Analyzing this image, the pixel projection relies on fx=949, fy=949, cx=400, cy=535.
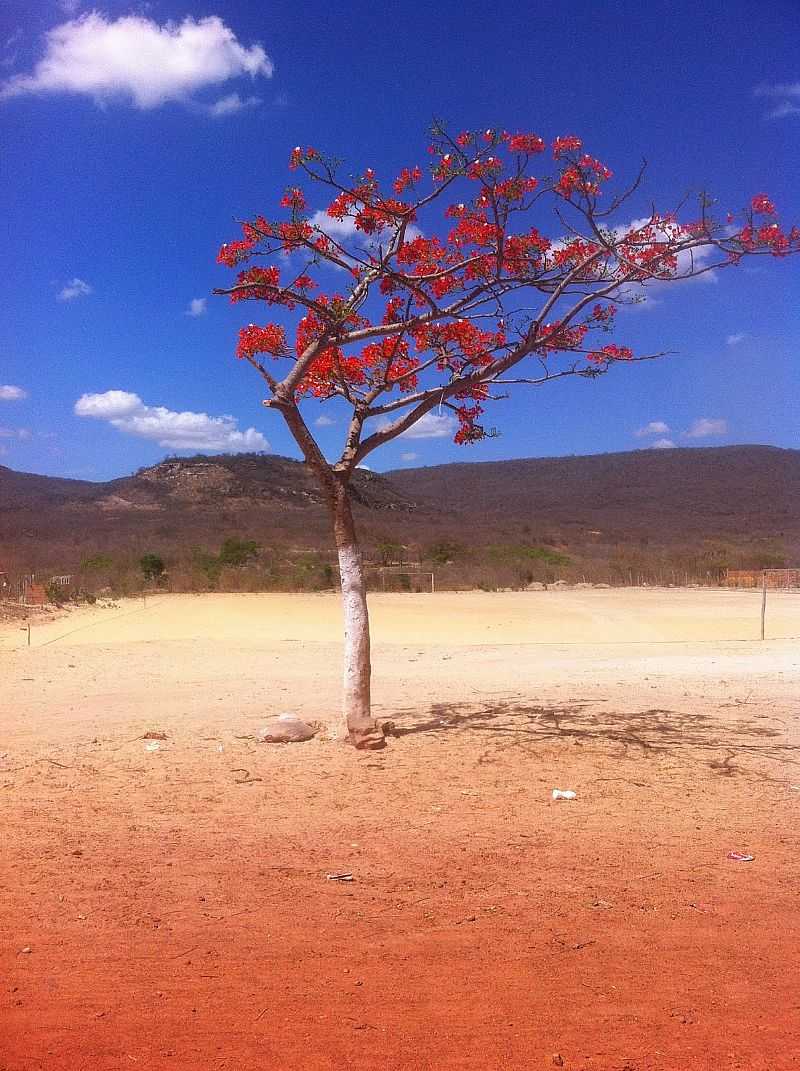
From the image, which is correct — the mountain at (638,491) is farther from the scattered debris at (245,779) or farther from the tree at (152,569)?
the scattered debris at (245,779)

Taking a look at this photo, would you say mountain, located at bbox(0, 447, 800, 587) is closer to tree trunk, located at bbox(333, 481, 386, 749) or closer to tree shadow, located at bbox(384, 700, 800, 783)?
tree trunk, located at bbox(333, 481, 386, 749)

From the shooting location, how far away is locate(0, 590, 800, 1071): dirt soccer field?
3146 millimetres

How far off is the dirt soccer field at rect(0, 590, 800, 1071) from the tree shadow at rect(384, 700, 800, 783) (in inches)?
1.7

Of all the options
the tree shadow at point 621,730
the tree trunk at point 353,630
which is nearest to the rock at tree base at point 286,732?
the tree trunk at point 353,630

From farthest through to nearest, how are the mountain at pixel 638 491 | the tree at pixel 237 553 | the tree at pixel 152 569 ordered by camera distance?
the mountain at pixel 638 491, the tree at pixel 237 553, the tree at pixel 152 569

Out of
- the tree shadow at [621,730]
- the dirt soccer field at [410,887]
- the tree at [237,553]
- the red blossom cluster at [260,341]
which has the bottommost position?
the dirt soccer field at [410,887]

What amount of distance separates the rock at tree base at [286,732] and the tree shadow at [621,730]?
68 cm

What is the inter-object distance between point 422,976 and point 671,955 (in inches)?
39.0

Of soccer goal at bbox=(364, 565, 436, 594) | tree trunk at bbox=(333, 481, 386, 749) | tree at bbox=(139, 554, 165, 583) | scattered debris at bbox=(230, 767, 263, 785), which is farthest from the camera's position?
soccer goal at bbox=(364, 565, 436, 594)

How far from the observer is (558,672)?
12281mm

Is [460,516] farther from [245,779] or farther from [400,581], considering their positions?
[245,779]

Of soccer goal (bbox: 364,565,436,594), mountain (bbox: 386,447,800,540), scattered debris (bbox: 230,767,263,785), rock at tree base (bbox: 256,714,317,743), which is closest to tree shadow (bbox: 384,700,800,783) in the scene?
rock at tree base (bbox: 256,714,317,743)

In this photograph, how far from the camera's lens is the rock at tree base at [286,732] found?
7.61 metres

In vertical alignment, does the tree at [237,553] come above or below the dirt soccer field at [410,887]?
above
